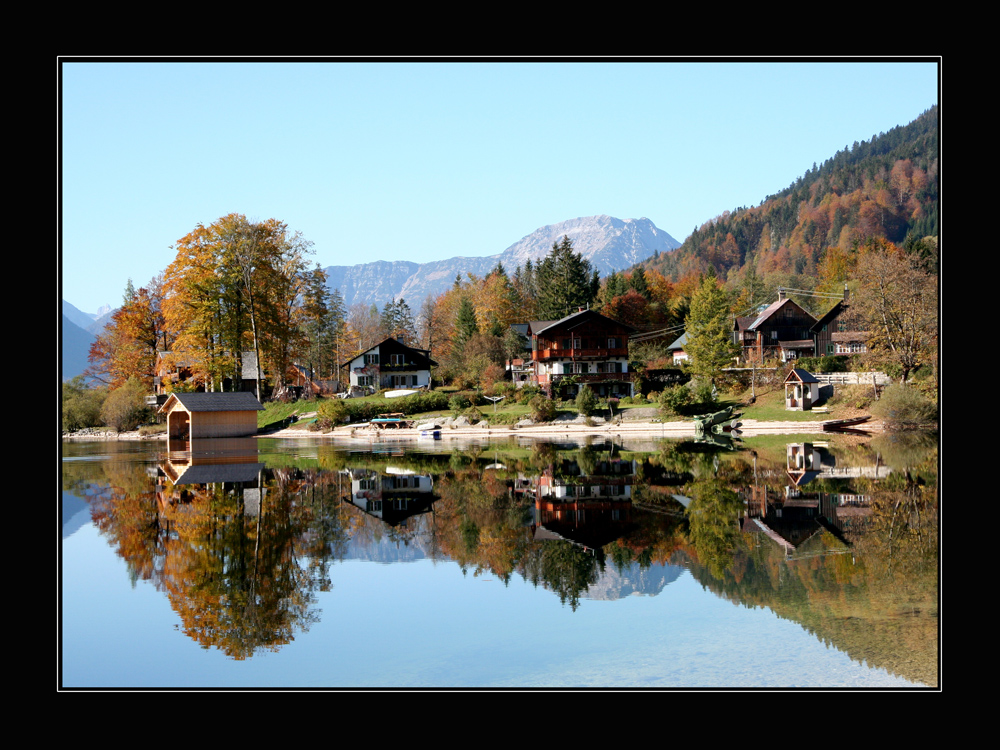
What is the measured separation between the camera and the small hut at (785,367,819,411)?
46.0 m

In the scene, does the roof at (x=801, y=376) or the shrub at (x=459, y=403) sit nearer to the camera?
the roof at (x=801, y=376)

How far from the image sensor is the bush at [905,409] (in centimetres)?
3644

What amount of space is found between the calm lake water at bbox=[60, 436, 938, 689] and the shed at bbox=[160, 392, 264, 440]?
2184cm

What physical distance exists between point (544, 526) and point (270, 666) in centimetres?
808

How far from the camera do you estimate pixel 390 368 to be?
68.4m

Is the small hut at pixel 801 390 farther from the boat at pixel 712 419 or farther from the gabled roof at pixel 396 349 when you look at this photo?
the gabled roof at pixel 396 349

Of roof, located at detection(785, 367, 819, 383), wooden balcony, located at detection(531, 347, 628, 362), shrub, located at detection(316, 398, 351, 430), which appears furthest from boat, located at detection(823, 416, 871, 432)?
shrub, located at detection(316, 398, 351, 430)

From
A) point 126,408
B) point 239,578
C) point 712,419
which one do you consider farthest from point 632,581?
point 126,408

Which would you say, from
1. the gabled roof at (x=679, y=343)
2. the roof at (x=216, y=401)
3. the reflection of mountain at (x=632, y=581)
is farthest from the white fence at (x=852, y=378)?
the reflection of mountain at (x=632, y=581)

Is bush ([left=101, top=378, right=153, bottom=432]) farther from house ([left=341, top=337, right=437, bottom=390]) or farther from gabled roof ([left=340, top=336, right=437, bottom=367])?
gabled roof ([left=340, top=336, right=437, bottom=367])

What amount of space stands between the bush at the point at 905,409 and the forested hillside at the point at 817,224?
625 cm

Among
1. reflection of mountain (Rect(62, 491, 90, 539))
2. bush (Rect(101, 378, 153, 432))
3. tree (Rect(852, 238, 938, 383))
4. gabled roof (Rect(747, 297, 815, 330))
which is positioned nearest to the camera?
reflection of mountain (Rect(62, 491, 90, 539))
